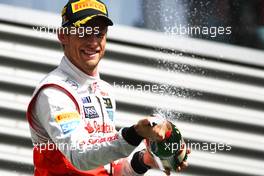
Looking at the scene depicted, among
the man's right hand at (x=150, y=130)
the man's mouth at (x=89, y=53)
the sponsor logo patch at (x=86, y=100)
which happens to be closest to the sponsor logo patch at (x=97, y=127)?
the sponsor logo patch at (x=86, y=100)

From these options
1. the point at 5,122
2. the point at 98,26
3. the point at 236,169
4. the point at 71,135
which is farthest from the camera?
the point at 236,169

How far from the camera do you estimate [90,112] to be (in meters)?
3.25

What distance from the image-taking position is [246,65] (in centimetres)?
515

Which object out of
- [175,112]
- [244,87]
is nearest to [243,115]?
[244,87]

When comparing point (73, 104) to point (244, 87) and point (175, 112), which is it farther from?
point (244, 87)

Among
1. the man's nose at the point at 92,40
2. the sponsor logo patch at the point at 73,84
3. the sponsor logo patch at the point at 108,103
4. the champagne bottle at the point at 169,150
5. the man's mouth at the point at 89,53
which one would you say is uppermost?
the man's nose at the point at 92,40

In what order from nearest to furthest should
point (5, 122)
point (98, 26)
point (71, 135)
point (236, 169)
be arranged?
1. point (71, 135)
2. point (98, 26)
3. point (5, 122)
4. point (236, 169)

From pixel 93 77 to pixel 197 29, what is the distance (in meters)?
1.85

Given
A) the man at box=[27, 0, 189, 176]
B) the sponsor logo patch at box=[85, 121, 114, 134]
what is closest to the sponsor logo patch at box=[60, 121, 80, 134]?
the man at box=[27, 0, 189, 176]

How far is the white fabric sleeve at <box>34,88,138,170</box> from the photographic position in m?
2.84

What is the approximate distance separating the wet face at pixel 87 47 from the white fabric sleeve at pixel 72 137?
0.31 m

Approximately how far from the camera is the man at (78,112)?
2.88 meters

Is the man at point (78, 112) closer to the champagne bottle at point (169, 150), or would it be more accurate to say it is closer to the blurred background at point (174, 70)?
the champagne bottle at point (169, 150)

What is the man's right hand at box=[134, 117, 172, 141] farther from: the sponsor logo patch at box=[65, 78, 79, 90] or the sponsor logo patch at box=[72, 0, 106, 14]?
the sponsor logo patch at box=[72, 0, 106, 14]
